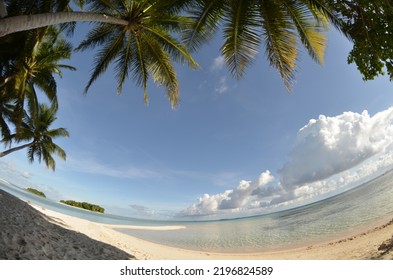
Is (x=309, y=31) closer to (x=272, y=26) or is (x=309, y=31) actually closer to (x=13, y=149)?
(x=272, y=26)

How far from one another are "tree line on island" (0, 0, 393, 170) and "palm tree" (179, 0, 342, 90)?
0.02 metres

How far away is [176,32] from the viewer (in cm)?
882

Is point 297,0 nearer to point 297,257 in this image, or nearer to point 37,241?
point 37,241

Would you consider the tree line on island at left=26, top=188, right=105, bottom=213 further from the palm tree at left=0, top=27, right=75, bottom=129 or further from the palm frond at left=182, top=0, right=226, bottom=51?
the palm frond at left=182, top=0, right=226, bottom=51

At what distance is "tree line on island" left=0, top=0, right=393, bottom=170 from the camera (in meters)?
4.37

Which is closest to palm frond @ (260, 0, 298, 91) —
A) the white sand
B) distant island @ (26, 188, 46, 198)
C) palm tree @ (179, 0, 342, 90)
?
palm tree @ (179, 0, 342, 90)

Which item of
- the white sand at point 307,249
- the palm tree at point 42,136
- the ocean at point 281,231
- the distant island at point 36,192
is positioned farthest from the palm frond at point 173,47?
the distant island at point 36,192

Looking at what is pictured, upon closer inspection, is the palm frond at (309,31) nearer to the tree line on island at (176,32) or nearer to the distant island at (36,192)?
the tree line on island at (176,32)

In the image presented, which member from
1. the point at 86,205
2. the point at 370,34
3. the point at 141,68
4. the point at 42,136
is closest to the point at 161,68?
the point at 141,68

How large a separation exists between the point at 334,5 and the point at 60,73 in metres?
13.2

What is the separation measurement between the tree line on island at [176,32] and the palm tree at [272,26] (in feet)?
0.07
